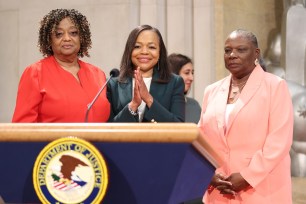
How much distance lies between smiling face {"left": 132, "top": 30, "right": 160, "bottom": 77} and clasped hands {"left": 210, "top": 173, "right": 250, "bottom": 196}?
57cm

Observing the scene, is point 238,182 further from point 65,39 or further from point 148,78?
point 65,39

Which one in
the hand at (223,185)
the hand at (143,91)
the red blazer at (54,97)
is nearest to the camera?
the hand at (143,91)

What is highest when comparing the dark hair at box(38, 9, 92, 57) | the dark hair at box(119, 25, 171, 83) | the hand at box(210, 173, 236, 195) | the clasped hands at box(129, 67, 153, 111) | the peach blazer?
the dark hair at box(38, 9, 92, 57)

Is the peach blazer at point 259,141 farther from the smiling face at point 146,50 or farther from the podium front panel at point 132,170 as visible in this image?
the podium front panel at point 132,170

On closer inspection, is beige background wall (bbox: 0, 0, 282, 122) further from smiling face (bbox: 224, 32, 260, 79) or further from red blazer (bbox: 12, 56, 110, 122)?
red blazer (bbox: 12, 56, 110, 122)

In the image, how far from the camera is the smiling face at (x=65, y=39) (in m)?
2.62

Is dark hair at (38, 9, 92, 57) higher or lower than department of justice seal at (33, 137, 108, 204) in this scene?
higher

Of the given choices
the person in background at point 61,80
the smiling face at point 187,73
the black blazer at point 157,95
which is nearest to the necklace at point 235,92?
the black blazer at point 157,95

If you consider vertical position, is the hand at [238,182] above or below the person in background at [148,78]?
below

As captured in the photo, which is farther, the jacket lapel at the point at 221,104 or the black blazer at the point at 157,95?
the jacket lapel at the point at 221,104

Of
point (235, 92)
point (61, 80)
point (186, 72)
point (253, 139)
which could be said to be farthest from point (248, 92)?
point (186, 72)

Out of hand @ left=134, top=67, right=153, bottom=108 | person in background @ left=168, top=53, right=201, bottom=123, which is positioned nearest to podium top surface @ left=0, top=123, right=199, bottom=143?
hand @ left=134, top=67, right=153, bottom=108

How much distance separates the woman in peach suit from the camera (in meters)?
2.70

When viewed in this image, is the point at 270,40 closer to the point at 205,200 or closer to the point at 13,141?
the point at 205,200
